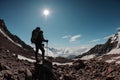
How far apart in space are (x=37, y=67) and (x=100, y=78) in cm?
556

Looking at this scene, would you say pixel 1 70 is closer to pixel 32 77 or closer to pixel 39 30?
pixel 32 77

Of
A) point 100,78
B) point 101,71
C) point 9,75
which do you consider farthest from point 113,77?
point 9,75

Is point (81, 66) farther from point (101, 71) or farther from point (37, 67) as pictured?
point (37, 67)

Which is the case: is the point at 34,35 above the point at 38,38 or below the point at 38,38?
above

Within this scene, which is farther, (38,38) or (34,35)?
(38,38)

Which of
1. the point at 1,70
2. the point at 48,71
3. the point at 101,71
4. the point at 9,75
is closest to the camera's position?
the point at 9,75

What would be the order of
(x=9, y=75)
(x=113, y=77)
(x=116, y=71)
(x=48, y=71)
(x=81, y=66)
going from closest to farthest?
(x=9, y=75)
(x=48, y=71)
(x=113, y=77)
(x=116, y=71)
(x=81, y=66)

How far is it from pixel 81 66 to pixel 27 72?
8.24 m

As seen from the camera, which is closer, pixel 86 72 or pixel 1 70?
pixel 1 70

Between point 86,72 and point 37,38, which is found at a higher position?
point 37,38

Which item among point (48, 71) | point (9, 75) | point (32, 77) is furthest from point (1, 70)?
point (48, 71)

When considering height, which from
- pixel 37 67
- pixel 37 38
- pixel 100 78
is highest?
pixel 37 38

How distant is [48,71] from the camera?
44.8ft

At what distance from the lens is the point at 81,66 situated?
19.5 meters
